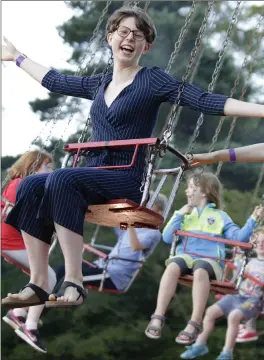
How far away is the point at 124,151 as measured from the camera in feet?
15.9

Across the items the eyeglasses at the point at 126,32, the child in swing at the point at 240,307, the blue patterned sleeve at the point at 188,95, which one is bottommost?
the child in swing at the point at 240,307

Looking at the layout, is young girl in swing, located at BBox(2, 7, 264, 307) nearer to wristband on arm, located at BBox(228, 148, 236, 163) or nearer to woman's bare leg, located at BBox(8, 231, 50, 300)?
woman's bare leg, located at BBox(8, 231, 50, 300)

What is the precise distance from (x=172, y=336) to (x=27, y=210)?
45.6 ft

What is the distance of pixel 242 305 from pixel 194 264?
1.92 meters

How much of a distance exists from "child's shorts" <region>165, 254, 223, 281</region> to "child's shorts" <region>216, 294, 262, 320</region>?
5.28 feet

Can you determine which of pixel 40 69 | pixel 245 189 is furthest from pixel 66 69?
pixel 40 69

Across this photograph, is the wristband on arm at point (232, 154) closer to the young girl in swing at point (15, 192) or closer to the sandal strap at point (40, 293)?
the sandal strap at point (40, 293)

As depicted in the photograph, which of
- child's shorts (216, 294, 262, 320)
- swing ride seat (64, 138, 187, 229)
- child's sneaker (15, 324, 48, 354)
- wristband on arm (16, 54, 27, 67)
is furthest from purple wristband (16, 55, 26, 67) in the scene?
child's shorts (216, 294, 262, 320)

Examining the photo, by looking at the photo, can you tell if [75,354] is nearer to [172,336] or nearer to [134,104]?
[172,336]

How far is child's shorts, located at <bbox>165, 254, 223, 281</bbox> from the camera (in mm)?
7680

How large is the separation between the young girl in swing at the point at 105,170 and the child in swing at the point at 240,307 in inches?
162

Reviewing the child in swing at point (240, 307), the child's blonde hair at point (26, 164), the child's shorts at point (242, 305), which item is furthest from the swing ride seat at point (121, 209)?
the child's shorts at point (242, 305)

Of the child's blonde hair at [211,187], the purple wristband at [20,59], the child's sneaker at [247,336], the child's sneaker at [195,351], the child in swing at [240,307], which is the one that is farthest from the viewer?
the child's sneaker at [247,336]

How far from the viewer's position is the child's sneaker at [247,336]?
10312 millimetres
